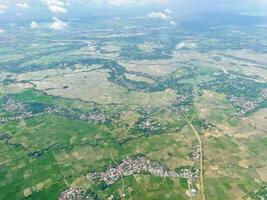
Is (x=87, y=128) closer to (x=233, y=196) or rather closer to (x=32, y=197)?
(x=32, y=197)

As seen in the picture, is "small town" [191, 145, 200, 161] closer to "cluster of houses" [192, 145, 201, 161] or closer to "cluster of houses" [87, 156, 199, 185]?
"cluster of houses" [192, 145, 201, 161]

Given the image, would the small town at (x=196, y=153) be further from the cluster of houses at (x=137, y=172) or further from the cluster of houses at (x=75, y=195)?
the cluster of houses at (x=75, y=195)

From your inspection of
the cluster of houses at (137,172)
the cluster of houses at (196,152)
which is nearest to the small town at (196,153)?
the cluster of houses at (196,152)

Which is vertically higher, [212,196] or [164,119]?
[212,196]

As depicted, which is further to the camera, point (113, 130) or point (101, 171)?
point (113, 130)

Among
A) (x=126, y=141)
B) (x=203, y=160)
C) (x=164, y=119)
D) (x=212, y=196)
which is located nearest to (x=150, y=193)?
(x=212, y=196)

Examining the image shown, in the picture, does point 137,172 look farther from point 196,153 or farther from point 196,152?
point 196,152

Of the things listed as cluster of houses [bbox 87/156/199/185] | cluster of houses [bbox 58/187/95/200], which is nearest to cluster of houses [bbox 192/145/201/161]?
cluster of houses [bbox 87/156/199/185]
